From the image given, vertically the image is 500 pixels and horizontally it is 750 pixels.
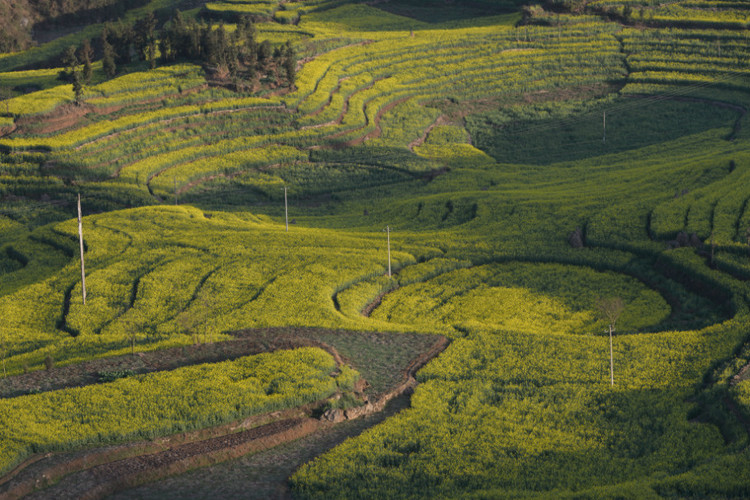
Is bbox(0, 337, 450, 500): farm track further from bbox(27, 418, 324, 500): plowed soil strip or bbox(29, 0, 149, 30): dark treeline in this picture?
bbox(29, 0, 149, 30): dark treeline

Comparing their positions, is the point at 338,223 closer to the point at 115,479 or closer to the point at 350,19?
the point at 115,479

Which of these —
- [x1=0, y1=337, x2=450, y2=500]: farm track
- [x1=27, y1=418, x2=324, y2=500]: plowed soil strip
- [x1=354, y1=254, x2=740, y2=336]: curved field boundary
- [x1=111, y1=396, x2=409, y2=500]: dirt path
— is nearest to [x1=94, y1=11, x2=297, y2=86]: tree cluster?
[x1=354, y1=254, x2=740, y2=336]: curved field boundary

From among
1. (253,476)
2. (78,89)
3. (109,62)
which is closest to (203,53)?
(109,62)

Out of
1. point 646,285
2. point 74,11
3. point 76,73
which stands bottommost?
point 646,285

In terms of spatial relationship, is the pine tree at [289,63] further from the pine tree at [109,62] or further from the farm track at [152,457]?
the farm track at [152,457]

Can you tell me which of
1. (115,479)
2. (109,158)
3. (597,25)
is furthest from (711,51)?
(115,479)

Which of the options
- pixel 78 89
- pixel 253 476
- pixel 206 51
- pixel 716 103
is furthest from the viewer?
pixel 716 103

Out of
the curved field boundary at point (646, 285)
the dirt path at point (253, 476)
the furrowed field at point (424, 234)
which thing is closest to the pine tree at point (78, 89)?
the furrowed field at point (424, 234)

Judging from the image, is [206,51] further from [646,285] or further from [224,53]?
[646,285]
